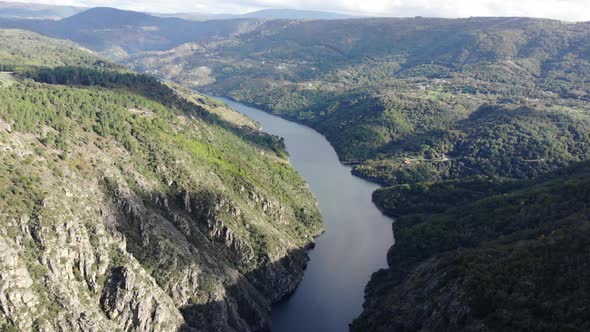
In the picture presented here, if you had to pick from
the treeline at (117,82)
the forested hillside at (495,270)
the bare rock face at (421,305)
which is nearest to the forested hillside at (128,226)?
the bare rock face at (421,305)

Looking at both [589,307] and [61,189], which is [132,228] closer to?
[61,189]

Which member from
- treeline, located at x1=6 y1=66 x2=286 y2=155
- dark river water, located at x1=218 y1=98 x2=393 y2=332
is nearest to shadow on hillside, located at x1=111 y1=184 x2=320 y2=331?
dark river water, located at x1=218 y1=98 x2=393 y2=332

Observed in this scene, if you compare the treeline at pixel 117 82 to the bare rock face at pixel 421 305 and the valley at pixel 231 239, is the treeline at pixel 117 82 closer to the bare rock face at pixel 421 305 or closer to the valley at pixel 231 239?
the valley at pixel 231 239

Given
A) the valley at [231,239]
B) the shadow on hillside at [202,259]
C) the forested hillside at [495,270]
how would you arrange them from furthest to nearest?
the shadow on hillside at [202,259] < the valley at [231,239] < the forested hillside at [495,270]

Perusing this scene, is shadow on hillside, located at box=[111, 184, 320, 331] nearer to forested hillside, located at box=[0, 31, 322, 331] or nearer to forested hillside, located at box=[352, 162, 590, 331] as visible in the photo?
forested hillside, located at box=[0, 31, 322, 331]

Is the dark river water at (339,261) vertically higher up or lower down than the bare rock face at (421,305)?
lower down

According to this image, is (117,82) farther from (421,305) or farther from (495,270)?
(495,270)
